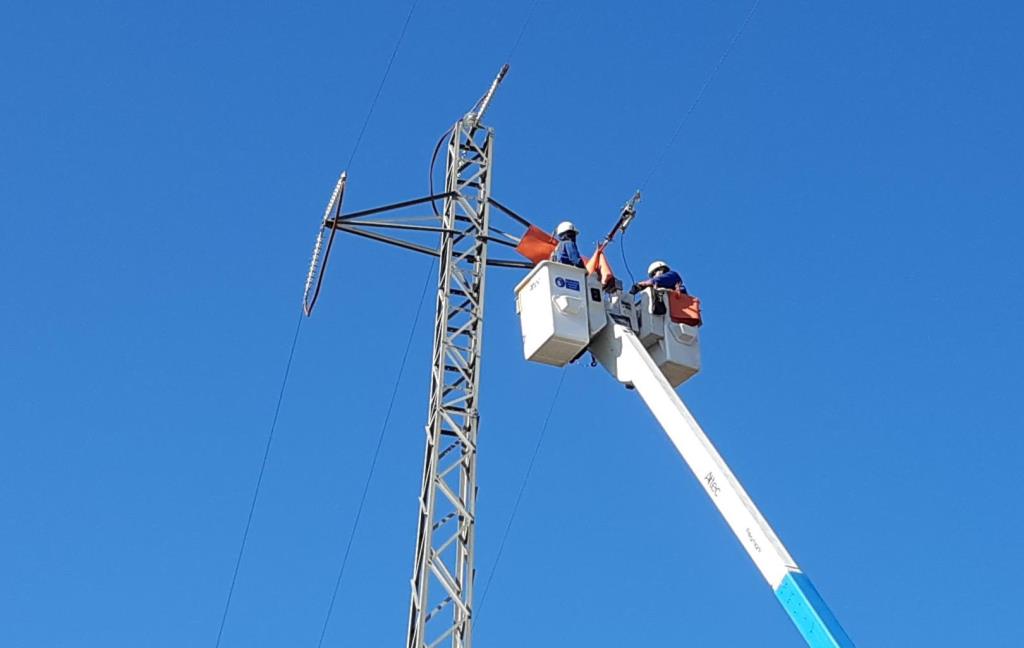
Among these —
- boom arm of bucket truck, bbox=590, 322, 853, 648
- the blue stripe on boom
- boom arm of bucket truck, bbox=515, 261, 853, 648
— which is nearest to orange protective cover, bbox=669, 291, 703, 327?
boom arm of bucket truck, bbox=515, 261, 853, 648

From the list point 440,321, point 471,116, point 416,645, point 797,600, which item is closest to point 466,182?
point 471,116

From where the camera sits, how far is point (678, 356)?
62.1 ft

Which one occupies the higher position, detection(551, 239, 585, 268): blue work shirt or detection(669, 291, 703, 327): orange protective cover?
detection(551, 239, 585, 268): blue work shirt

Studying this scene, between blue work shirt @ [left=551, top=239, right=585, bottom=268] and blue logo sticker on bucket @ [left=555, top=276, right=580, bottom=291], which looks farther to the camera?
blue work shirt @ [left=551, top=239, right=585, bottom=268]

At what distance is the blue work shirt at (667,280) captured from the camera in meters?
19.3

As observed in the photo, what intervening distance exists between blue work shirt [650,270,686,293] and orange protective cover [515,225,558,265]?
1.45 metres

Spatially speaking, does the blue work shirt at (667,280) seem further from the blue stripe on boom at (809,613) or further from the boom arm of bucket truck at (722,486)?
the blue stripe on boom at (809,613)

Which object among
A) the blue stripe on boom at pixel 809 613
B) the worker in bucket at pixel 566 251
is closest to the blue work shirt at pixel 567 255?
the worker in bucket at pixel 566 251

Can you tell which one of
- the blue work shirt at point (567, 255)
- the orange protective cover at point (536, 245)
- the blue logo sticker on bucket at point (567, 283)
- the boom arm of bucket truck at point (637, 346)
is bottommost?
the boom arm of bucket truck at point (637, 346)

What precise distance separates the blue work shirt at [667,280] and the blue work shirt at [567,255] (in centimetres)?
95

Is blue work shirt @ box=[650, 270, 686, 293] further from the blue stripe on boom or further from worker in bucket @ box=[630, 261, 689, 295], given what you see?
the blue stripe on boom

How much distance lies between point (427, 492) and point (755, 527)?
4554 millimetres

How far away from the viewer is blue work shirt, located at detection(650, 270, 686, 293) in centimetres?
1933

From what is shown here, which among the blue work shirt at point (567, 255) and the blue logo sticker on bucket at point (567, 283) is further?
the blue work shirt at point (567, 255)
